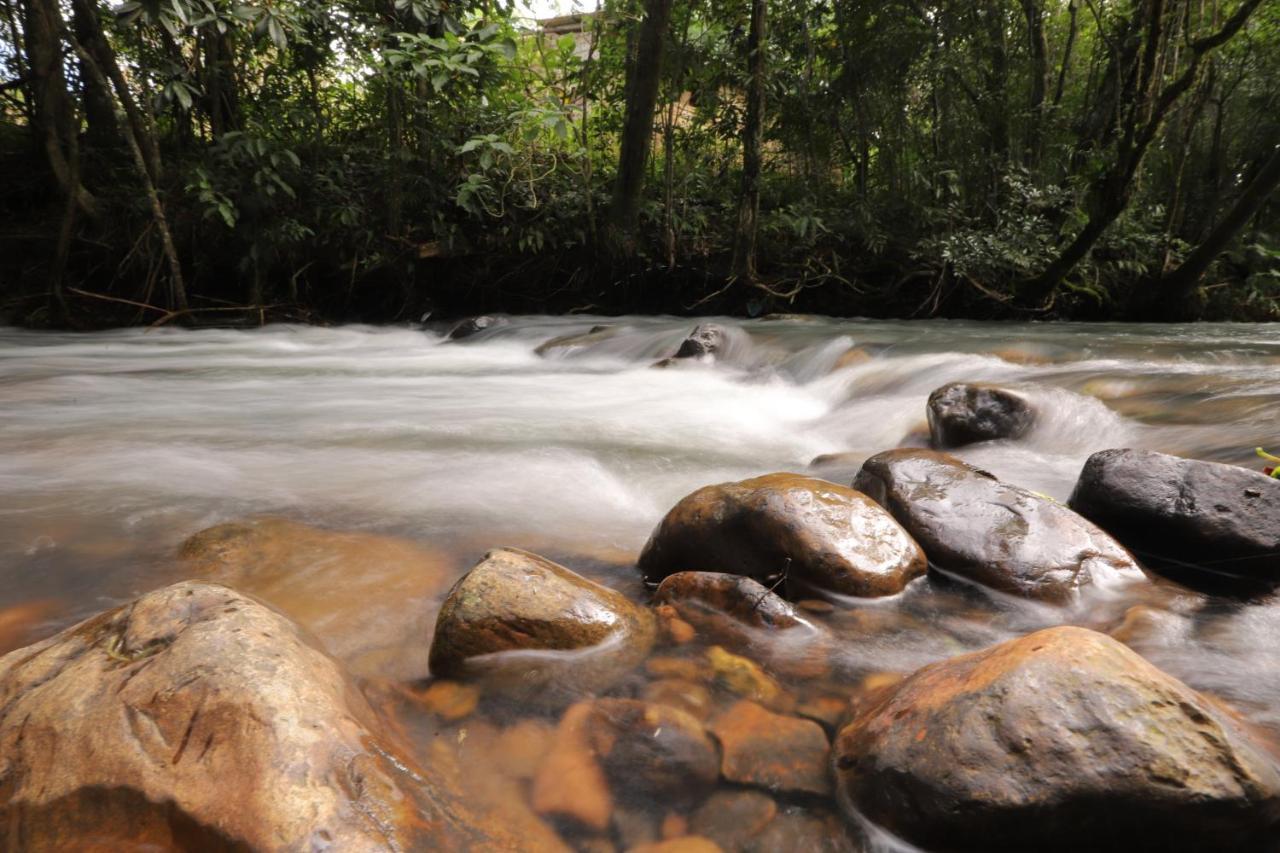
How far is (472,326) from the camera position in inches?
338

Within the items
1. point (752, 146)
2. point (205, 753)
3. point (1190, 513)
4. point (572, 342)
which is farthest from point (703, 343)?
point (205, 753)

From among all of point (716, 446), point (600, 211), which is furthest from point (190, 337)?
point (716, 446)

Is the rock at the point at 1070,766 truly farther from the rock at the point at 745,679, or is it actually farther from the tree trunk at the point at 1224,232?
the tree trunk at the point at 1224,232

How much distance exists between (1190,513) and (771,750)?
161 centimetres

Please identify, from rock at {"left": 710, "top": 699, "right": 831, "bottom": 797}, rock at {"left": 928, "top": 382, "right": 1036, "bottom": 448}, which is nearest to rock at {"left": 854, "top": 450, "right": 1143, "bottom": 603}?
rock at {"left": 710, "top": 699, "right": 831, "bottom": 797}

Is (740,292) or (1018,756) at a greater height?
(740,292)

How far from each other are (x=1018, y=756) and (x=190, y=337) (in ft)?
29.5

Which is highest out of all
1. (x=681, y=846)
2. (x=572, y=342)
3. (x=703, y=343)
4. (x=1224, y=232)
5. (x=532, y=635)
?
(x=1224, y=232)

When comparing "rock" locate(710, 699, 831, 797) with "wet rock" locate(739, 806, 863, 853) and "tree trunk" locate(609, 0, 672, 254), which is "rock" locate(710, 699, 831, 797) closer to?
"wet rock" locate(739, 806, 863, 853)

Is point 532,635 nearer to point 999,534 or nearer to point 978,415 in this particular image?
point 999,534

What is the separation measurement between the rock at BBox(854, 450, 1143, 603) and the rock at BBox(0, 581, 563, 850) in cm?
153

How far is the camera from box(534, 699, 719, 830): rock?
4.67 feet

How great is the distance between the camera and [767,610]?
80.0 inches

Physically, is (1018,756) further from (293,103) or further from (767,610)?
(293,103)
